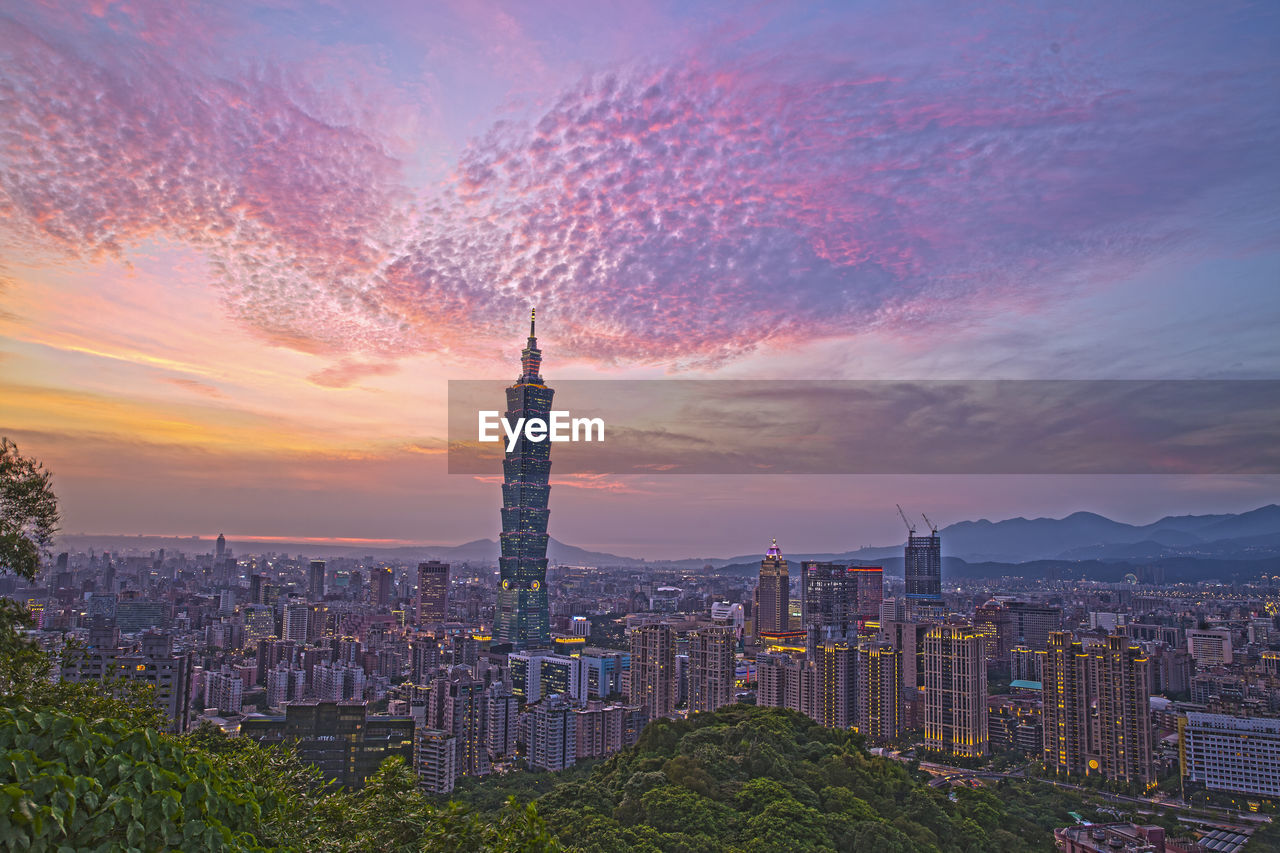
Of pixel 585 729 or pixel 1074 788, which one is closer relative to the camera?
pixel 1074 788

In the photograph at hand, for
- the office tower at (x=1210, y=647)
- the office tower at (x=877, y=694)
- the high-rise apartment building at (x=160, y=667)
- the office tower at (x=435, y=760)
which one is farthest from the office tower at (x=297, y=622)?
the office tower at (x=1210, y=647)

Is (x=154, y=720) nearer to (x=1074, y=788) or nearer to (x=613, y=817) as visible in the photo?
(x=613, y=817)

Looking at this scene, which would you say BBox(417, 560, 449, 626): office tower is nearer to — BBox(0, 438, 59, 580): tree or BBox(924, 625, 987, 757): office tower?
BBox(924, 625, 987, 757): office tower

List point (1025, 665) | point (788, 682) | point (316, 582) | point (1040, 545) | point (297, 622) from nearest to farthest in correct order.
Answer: point (788, 682)
point (1025, 665)
point (297, 622)
point (316, 582)
point (1040, 545)

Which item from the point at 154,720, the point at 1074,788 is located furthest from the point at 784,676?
the point at 154,720

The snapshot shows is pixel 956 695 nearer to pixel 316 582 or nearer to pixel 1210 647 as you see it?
pixel 1210 647

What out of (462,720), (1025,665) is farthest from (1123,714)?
(462,720)
